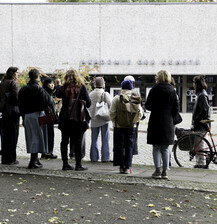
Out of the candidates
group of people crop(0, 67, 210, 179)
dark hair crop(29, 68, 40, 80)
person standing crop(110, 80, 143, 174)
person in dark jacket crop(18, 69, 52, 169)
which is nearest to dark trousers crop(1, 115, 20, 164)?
group of people crop(0, 67, 210, 179)

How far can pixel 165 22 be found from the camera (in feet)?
134

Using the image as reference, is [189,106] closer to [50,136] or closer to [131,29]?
[131,29]

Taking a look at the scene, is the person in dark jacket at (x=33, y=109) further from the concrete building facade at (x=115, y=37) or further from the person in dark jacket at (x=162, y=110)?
the concrete building facade at (x=115, y=37)

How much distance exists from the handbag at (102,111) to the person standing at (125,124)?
1.24 metres

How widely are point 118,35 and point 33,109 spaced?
33712 mm

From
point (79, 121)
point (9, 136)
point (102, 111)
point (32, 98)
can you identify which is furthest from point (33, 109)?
point (102, 111)

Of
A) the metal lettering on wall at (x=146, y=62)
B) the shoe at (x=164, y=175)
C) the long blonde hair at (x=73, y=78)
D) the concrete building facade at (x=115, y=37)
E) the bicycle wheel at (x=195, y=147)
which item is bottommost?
the shoe at (x=164, y=175)

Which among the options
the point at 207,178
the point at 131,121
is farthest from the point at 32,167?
the point at 207,178

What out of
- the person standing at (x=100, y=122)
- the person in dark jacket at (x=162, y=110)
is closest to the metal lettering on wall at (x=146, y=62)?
the person standing at (x=100, y=122)

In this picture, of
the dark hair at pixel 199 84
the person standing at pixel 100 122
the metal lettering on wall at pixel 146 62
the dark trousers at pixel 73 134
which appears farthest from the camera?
the metal lettering on wall at pixel 146 62

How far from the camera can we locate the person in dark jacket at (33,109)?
8086 millimetres

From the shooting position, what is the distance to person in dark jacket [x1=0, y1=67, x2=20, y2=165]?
8.42 m

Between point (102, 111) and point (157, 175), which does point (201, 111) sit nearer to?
point (102, 111)

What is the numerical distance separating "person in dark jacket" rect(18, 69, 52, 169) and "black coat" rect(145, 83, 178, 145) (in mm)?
1970
